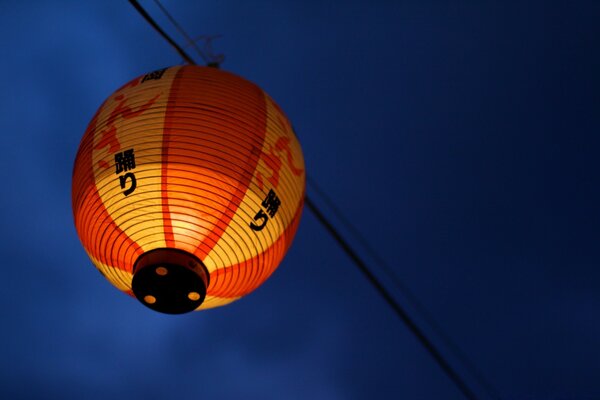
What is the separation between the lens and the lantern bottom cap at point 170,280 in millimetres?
2484

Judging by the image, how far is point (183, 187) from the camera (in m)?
2.41

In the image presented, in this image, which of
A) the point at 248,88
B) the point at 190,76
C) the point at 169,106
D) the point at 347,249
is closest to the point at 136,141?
the point at 169,106

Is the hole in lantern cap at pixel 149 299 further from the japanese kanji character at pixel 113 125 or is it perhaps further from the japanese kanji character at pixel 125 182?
the japanese kanji character at pixel 113 125

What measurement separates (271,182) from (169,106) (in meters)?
0.66

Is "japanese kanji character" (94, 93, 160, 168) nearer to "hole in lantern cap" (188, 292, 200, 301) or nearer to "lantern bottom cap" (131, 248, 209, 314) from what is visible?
"lantern bottom cap" (131, 248, 209, 314)

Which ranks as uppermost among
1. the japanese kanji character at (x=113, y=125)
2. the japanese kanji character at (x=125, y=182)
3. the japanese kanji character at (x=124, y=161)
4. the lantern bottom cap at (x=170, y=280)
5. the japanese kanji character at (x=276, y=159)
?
the japanese kanji character at (x=113, y=125)

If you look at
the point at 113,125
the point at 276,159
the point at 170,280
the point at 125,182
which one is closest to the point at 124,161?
the point at 125,182

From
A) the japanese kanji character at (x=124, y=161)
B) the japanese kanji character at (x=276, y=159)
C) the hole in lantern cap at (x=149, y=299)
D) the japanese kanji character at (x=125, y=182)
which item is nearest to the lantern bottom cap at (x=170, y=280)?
the hole in lantern cap at (x=149, y=299)

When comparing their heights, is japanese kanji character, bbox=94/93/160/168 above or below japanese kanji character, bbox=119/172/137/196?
above

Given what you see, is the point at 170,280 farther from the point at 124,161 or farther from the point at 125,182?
the point at 124,161

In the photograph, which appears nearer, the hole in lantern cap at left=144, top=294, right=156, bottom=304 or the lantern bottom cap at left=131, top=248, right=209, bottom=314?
the lantern bottom cap at left=131, top=248, right=209, bottom=314

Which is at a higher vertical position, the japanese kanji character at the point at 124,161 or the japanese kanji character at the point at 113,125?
the japanese kanji character at the point at 113,125

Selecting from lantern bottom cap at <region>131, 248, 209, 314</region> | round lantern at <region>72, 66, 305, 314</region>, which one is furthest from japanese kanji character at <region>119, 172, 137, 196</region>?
lantern bottom cap at <region>131, 248, 209, 314</region>

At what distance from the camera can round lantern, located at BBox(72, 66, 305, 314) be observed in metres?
2.43
